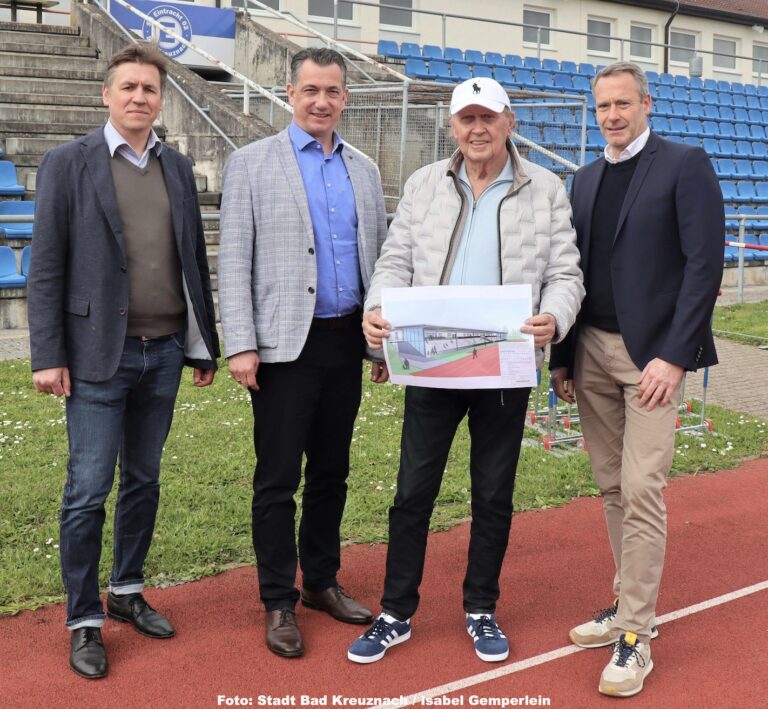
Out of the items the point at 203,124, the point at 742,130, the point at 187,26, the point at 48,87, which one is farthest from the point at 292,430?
the point at 742,130

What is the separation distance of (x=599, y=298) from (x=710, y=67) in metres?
28.5

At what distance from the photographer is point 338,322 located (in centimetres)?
409

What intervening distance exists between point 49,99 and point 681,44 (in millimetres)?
22241

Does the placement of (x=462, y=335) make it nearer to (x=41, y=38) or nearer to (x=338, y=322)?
(x=338, y=322)

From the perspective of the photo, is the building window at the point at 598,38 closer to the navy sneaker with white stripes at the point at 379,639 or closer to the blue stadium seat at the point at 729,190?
the blue stadium seat at the point at 729,190

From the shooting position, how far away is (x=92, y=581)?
3.94 metres

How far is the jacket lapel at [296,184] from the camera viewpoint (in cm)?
398

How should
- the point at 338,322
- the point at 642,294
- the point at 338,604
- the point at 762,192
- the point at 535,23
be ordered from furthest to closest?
the point at 535,23 → the point at 762,192 → the point at 338,604 → the point at 338,322 → the point at 642,294

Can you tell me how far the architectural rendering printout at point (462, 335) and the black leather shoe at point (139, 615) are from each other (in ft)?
5.02

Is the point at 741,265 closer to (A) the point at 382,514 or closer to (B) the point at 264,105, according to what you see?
(B) the point at 264,105

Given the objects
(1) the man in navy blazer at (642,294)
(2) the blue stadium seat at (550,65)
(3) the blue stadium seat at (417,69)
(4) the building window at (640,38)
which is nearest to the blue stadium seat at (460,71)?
(3) the blue stadium seat at (417,69)

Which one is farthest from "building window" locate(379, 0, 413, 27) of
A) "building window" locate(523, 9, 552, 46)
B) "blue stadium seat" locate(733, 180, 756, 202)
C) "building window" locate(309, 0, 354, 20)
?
"blue stadium seat" locate(733, 180, 756, 202)

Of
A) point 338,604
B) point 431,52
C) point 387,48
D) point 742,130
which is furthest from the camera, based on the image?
point 742,130

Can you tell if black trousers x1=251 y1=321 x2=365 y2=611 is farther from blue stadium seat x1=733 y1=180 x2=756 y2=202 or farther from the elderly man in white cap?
blue stadium seat x1=733 y1=180 x2=756 y2=202
